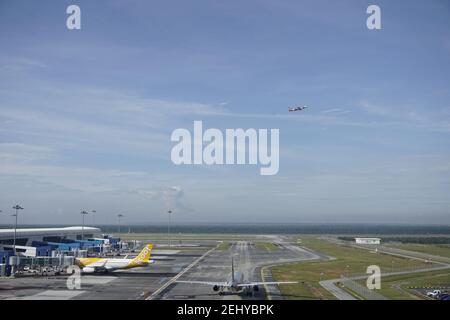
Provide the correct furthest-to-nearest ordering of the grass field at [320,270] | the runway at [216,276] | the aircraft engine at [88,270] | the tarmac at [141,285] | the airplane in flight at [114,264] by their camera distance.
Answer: the airplane in flight at [114,264] → the aircraft engine at [88,270] → the grass field at [320,270] → the tarmac at [141,285] → the runway at [216,276]

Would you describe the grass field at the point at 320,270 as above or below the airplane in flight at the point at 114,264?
below

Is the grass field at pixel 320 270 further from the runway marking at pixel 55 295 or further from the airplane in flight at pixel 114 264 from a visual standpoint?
the runway marking at pixel 55 295

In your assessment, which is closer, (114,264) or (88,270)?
(88,270)

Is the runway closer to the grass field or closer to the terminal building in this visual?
the grass field

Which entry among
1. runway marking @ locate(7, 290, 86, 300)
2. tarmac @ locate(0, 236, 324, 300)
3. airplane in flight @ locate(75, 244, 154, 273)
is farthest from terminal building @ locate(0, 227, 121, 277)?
runway marking @ locate(7, 290, 86, 300)

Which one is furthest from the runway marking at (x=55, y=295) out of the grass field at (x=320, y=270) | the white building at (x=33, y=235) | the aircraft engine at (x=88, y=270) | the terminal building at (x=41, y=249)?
the white building at (x=33, y=235)

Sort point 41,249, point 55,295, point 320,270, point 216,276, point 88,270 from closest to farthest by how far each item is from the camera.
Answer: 1. point 55,295
2. point 216,276
3. point 88,270
4. point 320,270
5. point 41,249

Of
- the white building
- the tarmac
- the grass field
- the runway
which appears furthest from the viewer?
the white building

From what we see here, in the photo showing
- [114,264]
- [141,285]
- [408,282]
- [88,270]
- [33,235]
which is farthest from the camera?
[33,235]

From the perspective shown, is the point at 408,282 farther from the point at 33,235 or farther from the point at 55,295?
the point at 33,235

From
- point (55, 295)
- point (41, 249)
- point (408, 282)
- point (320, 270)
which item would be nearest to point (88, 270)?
point (55, 295)

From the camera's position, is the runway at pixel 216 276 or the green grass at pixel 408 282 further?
the green grass at pixel 408 282
